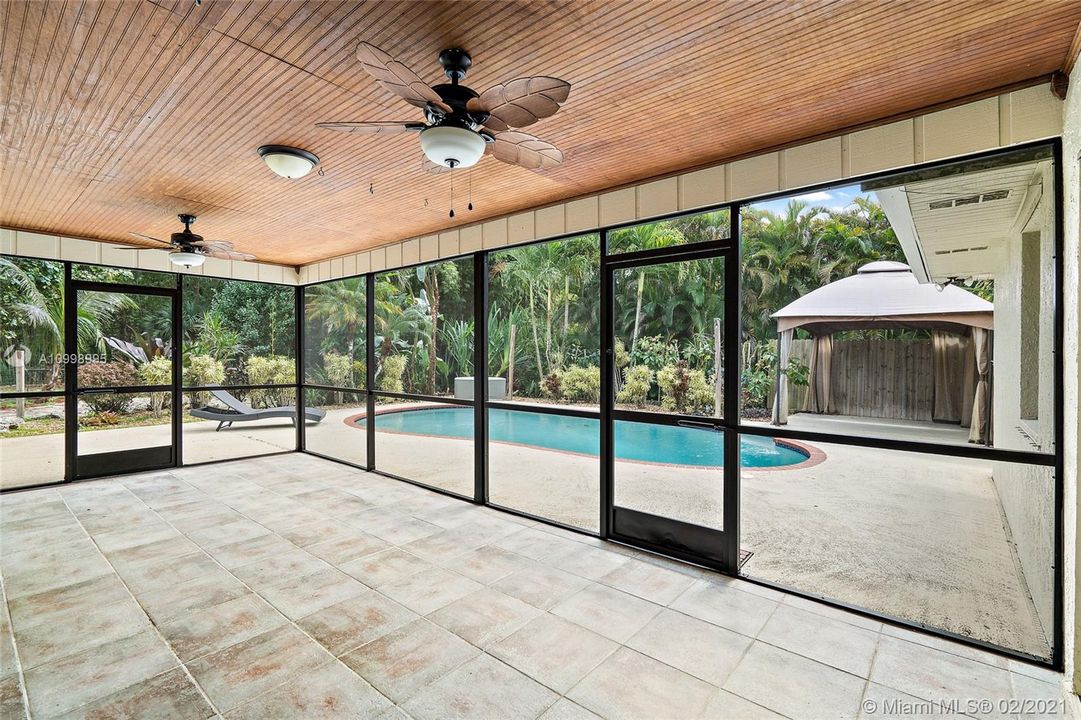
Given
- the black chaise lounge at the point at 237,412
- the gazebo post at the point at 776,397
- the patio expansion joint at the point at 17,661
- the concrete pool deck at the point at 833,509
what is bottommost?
the concrete pool deck at the point at 833,509

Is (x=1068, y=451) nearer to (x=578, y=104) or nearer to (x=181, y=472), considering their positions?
(x=578, y=104)

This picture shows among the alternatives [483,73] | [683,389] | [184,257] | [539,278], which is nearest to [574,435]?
[539,278]

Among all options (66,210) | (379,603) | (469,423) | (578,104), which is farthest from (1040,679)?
(469,423)

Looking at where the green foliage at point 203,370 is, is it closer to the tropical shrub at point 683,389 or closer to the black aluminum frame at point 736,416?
the black aluminum frame at point 736,416

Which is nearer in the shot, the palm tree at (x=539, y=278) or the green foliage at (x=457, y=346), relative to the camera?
the palm tree at (x=539, y=278)

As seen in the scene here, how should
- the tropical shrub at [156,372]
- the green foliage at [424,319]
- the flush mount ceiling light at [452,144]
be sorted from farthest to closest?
1. the green foliage at [424,319]
2. the tropical shrub at [156,372]
3. the flush mount ceiling light at [452,144]

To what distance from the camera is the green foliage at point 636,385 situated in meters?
3.92

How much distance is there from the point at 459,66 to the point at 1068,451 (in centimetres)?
332

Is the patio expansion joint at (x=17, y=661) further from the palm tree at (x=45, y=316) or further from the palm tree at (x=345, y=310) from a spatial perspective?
the palm tree at (x=345, y=310)

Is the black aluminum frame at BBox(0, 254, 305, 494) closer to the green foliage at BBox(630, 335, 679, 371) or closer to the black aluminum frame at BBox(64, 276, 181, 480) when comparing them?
the black aluminum frame at BBox(64, 276, 181, 480)

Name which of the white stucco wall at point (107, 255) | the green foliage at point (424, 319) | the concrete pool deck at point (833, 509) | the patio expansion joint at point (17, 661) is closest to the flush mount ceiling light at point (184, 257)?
the white stucco wall at point (107, 255)

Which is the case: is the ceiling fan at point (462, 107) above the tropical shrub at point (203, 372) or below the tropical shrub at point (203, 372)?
above

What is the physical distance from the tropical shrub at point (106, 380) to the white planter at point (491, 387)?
6.59 meters

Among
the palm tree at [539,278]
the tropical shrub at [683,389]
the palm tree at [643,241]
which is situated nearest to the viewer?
the tropical shrub at [683,389]
